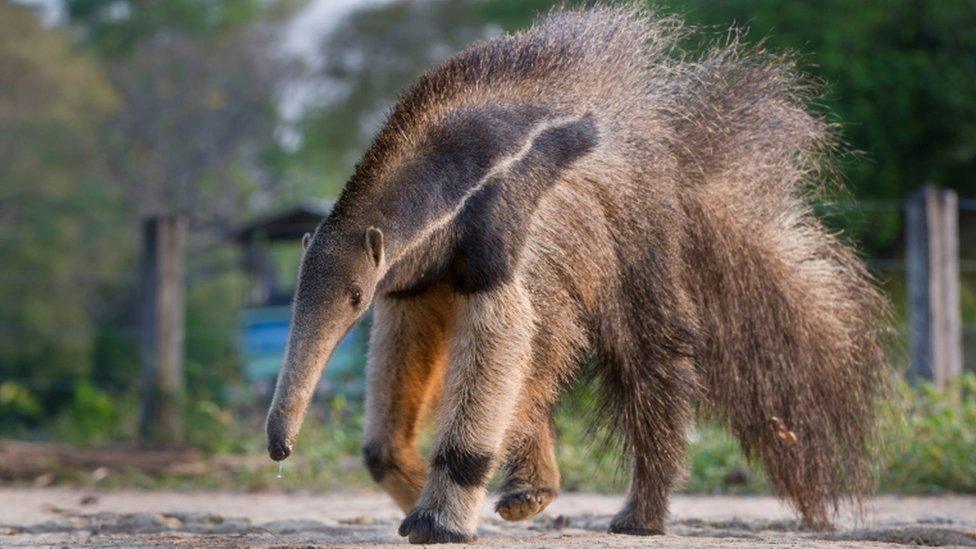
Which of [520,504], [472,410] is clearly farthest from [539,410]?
[472,410]

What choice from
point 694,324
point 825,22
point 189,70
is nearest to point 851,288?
point 694,324

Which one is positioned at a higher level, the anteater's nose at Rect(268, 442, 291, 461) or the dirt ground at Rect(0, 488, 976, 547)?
A: the anteater's nose at Rect(268, 442, 291, 461)

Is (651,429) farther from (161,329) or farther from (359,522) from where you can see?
(161,329)

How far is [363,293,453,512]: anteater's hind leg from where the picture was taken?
5.36 metres

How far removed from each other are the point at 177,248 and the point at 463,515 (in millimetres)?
6510

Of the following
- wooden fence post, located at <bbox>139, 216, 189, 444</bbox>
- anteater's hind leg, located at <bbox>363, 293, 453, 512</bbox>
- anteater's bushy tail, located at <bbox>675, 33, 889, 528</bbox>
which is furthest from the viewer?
wooden fence post, located at <bbox>139, 216, 189, 444</bbox>

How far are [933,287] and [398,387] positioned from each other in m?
5.54

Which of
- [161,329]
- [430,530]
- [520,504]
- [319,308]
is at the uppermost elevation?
[161,329]

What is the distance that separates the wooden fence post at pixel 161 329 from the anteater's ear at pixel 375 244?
243 inches

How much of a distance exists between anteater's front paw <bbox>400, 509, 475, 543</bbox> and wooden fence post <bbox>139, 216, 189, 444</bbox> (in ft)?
19.4

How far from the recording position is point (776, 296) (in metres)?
6.04

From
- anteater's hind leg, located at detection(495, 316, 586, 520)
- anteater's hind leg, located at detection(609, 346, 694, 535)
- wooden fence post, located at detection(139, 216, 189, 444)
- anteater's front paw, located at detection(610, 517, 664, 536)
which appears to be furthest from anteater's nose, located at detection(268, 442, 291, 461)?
wooden fence post, located at detection(139, 216, 189, 444)

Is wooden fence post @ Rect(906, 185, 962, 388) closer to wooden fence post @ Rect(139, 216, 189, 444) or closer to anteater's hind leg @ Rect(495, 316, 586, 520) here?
anteater's hind leg @ Rect(495, 316, 586, 520)

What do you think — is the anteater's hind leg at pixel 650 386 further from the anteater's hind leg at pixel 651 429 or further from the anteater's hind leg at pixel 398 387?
the anteater's hind leg at pixel 398 387
